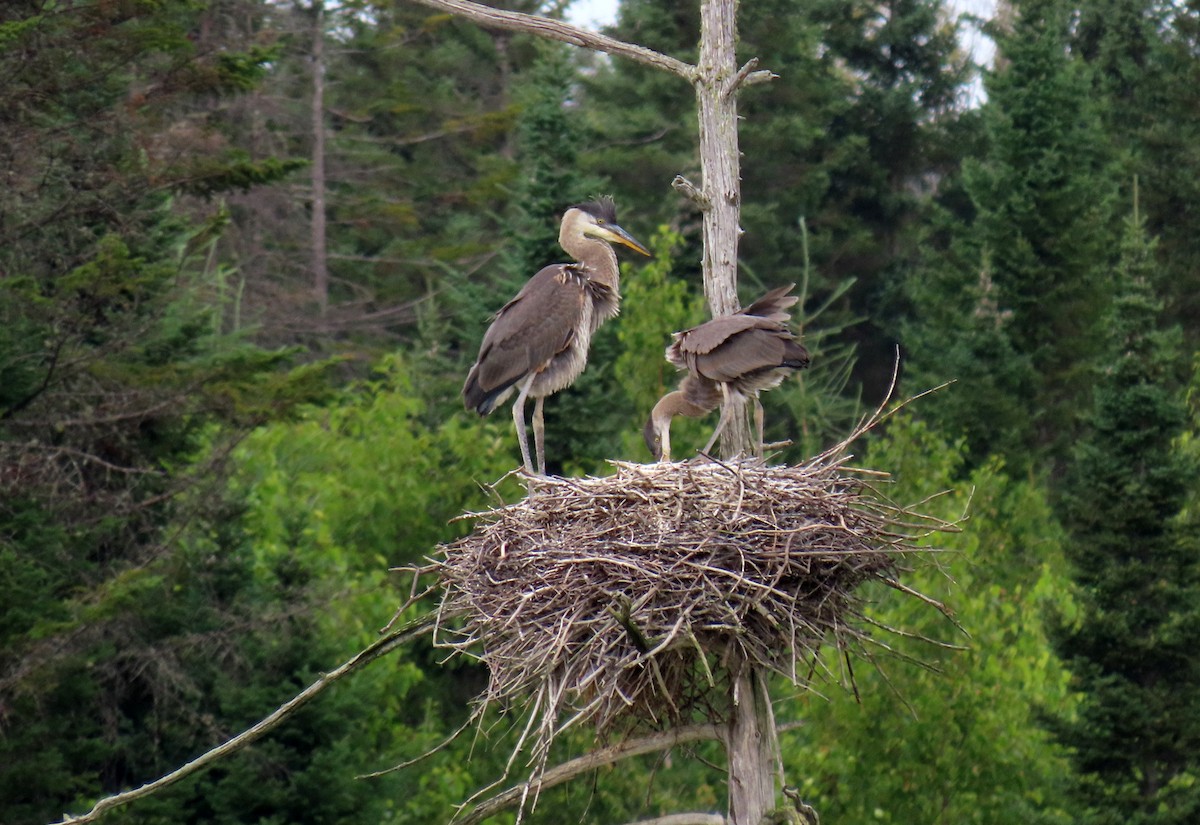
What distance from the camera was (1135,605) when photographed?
1667cm

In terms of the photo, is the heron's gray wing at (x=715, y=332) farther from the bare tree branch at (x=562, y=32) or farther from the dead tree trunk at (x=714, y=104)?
the bare tree branch at (x=562, y=32)

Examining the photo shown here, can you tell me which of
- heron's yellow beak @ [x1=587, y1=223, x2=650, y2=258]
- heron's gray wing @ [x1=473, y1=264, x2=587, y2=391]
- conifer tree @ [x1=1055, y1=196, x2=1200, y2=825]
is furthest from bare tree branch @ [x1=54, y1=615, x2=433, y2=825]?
conifer tree @ [x1=1055, y1=196, x2=1200, y2=825]

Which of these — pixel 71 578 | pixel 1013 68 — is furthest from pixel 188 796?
pixel 1013 68

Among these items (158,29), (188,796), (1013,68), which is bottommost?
(188,796)

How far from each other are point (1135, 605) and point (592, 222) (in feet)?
26.9

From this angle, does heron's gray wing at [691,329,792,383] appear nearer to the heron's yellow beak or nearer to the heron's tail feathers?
the heron's tail feathers

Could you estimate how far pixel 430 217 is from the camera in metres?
34.5

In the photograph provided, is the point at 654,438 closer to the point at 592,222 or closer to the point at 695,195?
the point at 592,222

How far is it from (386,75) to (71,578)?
71.7 ft

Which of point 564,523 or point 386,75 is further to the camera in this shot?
point 386,75

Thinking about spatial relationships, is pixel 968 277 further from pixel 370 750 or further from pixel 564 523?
pixel 564 523

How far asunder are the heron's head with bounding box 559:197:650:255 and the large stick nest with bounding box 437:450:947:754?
3.28 meters

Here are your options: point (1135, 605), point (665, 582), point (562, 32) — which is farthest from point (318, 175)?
point (665, 582)

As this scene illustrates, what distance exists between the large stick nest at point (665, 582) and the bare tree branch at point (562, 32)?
1796 millimetres
